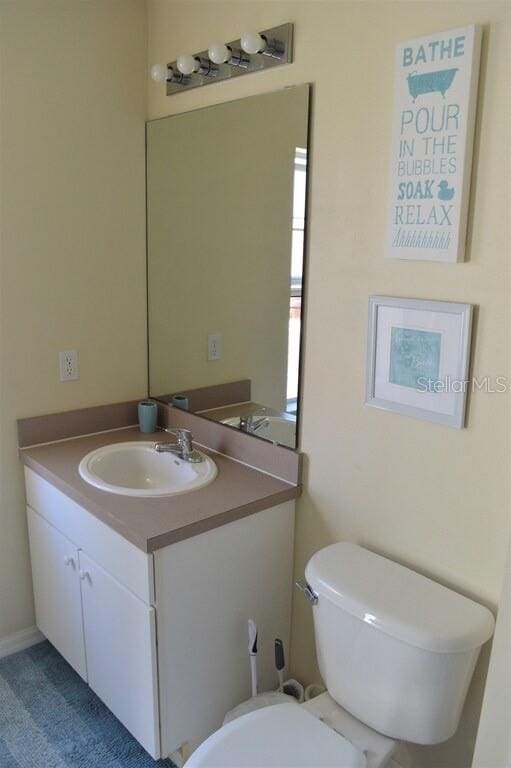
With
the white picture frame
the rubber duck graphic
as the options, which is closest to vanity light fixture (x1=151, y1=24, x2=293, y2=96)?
the rubber duck graphic

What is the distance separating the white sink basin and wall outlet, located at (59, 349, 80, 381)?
30 cm

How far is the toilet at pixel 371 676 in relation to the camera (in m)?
1.34

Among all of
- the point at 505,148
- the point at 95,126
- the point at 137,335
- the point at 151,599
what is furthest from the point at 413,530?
the point at 95,126

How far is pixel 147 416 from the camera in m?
2.34

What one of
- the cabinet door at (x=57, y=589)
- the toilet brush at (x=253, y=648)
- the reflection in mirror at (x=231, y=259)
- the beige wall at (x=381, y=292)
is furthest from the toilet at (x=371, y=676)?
the cabinet door at (x=57, y=589)

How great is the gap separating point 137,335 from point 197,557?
105 cm

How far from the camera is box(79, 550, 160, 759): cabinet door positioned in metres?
1.63

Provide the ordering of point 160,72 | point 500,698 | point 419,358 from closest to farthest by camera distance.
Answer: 1. point 500,698
2. point 419,358
3. point 160,72

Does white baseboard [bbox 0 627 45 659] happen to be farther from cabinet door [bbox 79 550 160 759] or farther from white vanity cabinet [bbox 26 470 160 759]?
cabinet door [bbox 79 550 160 759]

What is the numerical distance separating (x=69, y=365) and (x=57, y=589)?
2.51ft

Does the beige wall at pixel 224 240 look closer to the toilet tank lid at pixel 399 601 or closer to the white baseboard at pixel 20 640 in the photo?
the toilet tank lid at pixel 399 601

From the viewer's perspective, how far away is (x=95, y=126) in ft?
7.02

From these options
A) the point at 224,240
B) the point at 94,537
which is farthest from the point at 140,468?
the point at 224,240

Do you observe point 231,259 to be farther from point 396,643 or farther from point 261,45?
point 396,643
